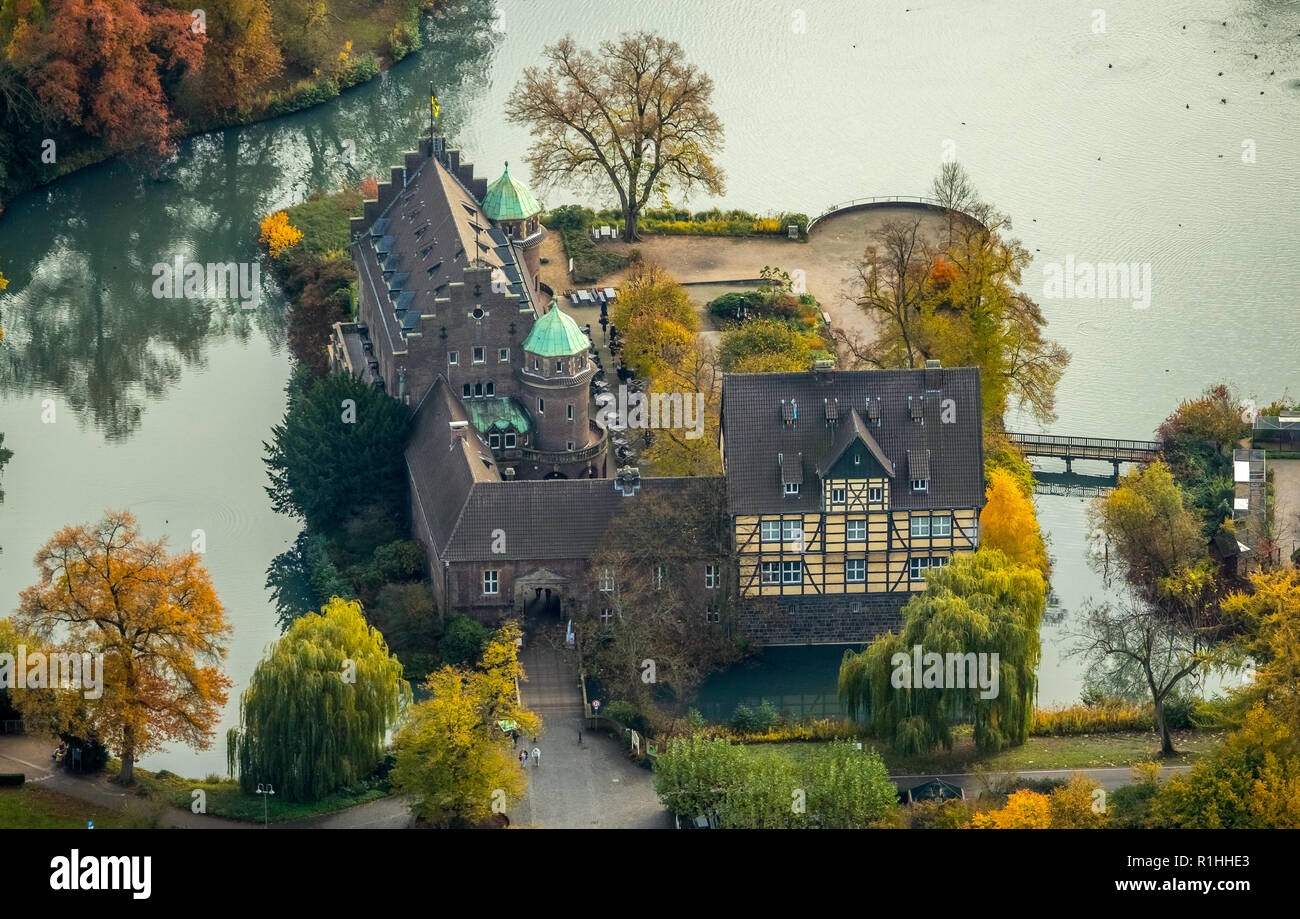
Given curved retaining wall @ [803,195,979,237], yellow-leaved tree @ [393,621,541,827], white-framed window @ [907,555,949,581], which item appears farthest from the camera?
curved retaining wall @ [803,195,979,237]

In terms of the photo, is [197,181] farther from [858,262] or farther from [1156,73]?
[1156,73]

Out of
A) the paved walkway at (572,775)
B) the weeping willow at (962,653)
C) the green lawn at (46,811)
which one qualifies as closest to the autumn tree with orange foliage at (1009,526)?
the weeping willow at (962,653)

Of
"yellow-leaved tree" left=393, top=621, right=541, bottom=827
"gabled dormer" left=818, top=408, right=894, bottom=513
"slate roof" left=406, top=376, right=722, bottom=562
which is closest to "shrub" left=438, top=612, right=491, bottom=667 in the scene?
"slate roof" left=406, top=376, right=722, bottom=562

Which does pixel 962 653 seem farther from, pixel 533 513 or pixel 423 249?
pixel 423 249

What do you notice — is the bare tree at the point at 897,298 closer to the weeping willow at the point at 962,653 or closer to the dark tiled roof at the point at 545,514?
the dark tiled roof at the point at 545,514

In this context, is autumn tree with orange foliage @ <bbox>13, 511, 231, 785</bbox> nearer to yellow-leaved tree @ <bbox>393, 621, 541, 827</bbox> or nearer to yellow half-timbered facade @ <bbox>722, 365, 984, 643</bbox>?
yellow-leaved tree @ <bbox>393, 621, 541, 827</bbox>
